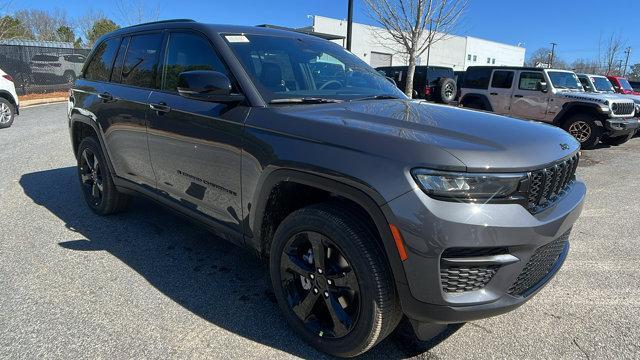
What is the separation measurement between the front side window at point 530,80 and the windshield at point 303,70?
9.28 m

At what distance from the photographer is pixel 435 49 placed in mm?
Answer: 56156

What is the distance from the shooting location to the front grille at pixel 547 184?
2.12m

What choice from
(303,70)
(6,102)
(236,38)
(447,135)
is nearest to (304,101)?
(303,70)

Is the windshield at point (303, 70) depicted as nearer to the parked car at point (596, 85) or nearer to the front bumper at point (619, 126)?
the front bumper at point (619, 126)

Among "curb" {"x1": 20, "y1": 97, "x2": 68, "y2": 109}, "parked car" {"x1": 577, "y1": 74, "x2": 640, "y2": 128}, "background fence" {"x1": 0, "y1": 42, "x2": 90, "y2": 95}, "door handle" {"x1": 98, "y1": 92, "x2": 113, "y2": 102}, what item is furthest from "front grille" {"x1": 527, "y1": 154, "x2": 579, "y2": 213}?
"background fence" {"x1": 0, "y1": 42, "x2": 90, "y2": 95}

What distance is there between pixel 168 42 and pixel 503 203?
275 centimetres

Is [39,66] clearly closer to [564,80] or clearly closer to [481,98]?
[481,98]

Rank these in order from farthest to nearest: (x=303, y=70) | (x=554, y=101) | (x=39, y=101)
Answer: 1. (x=39, y=101)
2. (x=554, y=101)
3. (x=303, y=70)

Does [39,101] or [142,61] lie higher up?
[142,61]

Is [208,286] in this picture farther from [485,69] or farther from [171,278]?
[485,69]

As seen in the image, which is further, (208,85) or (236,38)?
(236,38)

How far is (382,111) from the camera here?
270 centimetres

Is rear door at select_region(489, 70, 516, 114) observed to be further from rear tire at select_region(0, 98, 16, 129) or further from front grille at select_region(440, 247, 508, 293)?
rear tire at select_region(0, 98, 16, 129)

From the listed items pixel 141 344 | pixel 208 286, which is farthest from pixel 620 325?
pixel 141 344
